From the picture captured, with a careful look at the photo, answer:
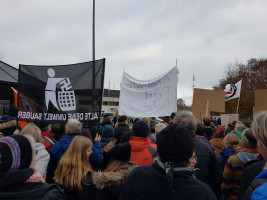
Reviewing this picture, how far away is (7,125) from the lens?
4.98 meters

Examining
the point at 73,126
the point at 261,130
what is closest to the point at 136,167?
the point at 261,130

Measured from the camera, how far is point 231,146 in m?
4.18

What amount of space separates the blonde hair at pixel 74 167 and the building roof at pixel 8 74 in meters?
5.25

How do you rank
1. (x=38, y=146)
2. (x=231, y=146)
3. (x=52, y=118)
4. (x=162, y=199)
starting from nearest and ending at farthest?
(x=162, y=199) < (x=38, y=146) < (x=231, y=146) < (x=52, y=118)

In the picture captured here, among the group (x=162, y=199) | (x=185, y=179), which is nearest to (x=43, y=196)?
(x=162, y=199)

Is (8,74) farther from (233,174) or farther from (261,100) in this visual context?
(233,174)

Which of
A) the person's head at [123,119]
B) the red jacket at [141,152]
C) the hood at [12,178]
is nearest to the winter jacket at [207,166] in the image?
the red jacket at [141,152]

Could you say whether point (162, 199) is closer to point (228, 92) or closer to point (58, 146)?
point (58, 146)

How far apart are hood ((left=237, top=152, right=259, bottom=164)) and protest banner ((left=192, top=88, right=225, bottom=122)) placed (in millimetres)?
4641

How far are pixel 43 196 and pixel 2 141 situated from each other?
44cm

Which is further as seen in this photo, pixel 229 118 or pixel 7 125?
pixel 229 118

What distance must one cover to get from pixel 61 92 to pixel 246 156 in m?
3.02

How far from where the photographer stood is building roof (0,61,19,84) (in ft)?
24.9

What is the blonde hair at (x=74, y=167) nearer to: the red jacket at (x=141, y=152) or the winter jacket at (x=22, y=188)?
the red jacket at (x=141, y=152)
